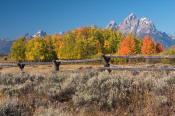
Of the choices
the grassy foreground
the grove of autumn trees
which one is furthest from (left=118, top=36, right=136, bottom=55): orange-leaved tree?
the grassy foreground

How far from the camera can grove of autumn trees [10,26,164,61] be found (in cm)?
4516

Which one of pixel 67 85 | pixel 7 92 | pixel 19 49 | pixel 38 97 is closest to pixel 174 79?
pixel 67 85

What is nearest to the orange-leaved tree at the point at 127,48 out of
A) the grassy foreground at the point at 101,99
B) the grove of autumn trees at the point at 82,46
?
the grove of autumn trees at the point at 82,46

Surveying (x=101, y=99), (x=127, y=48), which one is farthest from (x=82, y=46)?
(x=101, y=99)

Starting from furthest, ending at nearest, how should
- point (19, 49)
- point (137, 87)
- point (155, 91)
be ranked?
1. point (19, 49)
2. point (137, 87)
3. point (155, 91)

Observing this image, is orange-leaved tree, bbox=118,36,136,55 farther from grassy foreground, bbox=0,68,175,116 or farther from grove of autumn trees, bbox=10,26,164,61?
grassy foreground, bbox=0,68,175,116

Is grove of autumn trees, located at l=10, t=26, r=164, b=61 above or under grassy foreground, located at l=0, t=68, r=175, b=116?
above

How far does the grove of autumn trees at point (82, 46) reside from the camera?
148 ft

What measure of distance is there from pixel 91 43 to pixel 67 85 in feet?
137

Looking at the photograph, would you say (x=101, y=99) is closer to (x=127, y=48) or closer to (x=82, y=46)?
(x=127, y=48)

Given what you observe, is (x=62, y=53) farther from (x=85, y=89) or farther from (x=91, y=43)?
(x=85, y=89)

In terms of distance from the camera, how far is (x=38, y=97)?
5883 millimetres

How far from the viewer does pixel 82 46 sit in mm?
45625

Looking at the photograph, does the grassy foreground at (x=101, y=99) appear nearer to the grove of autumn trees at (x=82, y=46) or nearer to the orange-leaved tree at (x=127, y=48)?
the grove of autumn trees at (x=82, y=46)
